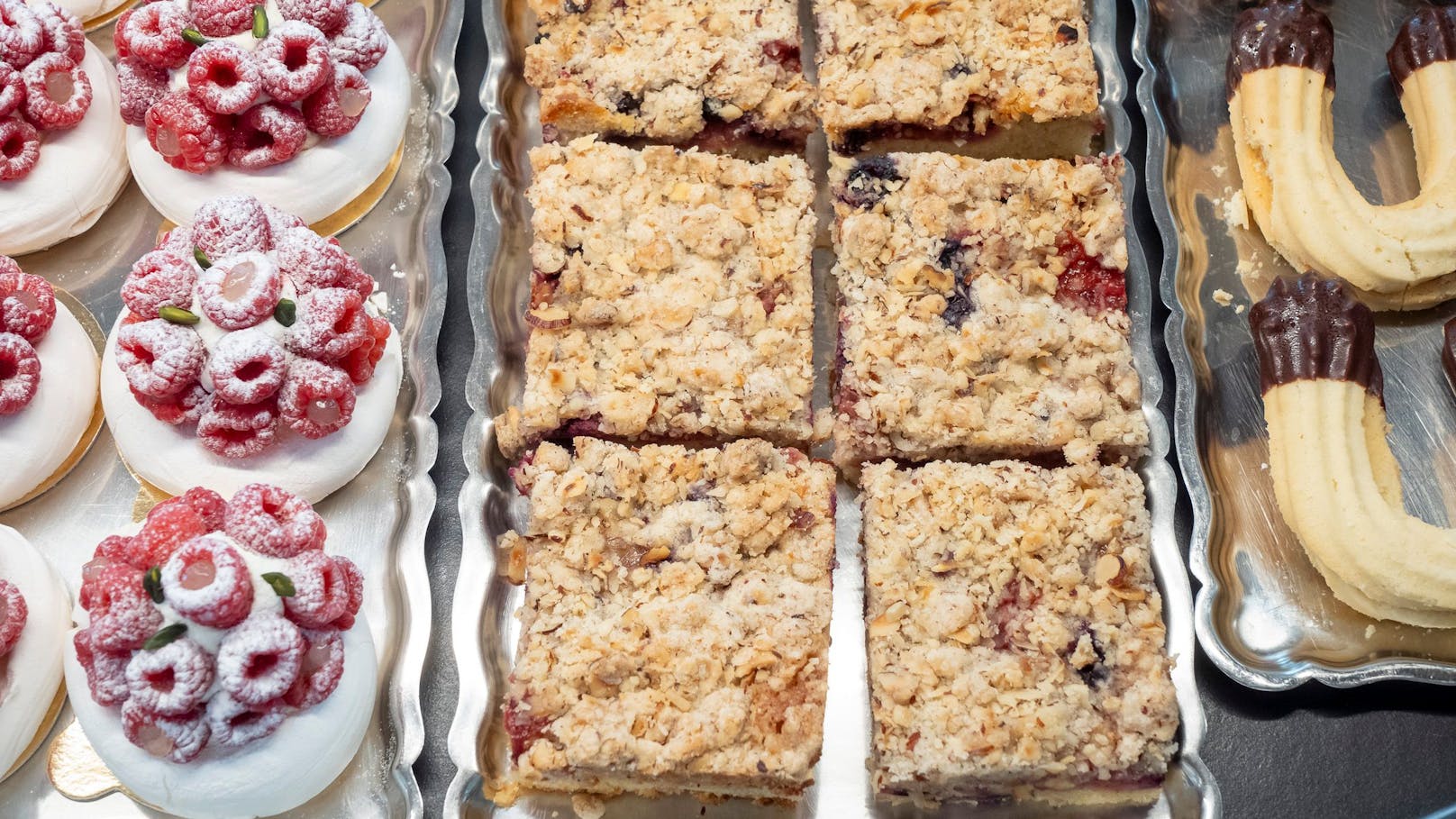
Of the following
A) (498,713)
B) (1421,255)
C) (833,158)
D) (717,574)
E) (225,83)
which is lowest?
(498,713)

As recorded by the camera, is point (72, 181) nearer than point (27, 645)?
No

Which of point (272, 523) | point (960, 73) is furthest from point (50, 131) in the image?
point (960, 73)

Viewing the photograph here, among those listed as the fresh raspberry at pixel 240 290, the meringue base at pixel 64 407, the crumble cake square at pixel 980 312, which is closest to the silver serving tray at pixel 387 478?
the meringue base at pixel 64 407

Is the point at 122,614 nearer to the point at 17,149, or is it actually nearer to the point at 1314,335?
the point at 17,149

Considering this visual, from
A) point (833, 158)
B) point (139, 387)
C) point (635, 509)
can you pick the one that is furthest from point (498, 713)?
point (833, 158)

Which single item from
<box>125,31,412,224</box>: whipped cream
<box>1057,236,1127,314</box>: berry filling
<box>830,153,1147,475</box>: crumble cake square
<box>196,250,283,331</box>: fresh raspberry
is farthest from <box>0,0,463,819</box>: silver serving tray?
<box>1057,236,1127,314</box>: berry filling

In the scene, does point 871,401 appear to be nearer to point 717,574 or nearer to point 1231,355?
point 717,574

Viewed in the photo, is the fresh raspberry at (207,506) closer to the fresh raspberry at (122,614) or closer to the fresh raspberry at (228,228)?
the fresh raspberry at (122,614)
